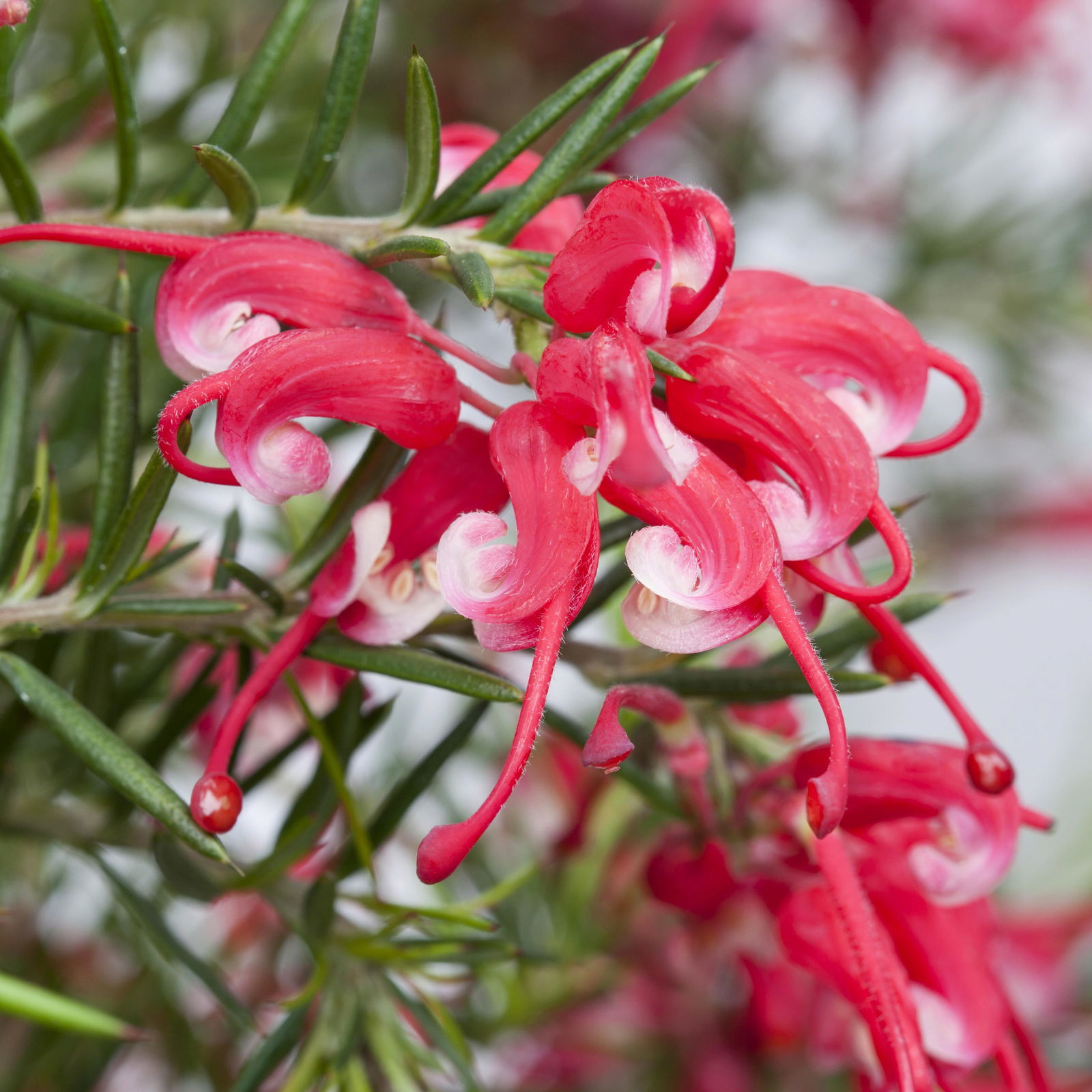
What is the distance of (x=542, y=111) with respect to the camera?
12.0 inches

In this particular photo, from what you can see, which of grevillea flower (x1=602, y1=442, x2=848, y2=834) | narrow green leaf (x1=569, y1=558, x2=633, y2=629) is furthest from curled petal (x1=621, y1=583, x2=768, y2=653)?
narrow green leaf (x1=569, y1=558, x2=633, y2=629)

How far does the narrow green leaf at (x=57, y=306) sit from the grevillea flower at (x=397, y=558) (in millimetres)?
83

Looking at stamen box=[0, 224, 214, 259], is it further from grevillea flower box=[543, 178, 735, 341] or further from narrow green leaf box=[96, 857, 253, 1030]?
narrow green leaf box=[96, 857, 253, 1030]

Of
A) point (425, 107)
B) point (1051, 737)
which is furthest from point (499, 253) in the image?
point (1051, 737)

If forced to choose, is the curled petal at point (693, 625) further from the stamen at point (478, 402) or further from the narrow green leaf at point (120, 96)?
the narrow green leaf at point (120, 96)

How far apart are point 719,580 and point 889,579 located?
0.05 meters

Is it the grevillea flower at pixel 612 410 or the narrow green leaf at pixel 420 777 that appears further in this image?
the narrow green leaf at pixel 420 777

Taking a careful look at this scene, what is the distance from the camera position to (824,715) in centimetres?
25

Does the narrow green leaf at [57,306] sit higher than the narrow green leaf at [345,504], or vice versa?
the narrow green leaf at [57,306]

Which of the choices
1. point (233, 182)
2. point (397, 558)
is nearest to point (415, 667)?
point (397, 558)

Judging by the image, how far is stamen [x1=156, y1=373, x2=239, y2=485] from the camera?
0.24 metres

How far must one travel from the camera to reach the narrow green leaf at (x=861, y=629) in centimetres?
35

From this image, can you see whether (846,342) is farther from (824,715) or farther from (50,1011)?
(50,1011)

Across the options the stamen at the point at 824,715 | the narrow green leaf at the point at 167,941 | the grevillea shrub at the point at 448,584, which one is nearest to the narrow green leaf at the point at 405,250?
the grevillea shrub at the point at 448,584
